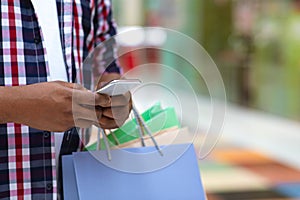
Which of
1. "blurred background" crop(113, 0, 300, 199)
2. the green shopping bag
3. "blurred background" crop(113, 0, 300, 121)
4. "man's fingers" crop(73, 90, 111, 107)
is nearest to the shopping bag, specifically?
the green shopping bag

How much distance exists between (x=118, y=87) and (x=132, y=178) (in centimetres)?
20

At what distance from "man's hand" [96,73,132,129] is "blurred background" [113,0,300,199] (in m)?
2.82

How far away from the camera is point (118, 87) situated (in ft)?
2.82

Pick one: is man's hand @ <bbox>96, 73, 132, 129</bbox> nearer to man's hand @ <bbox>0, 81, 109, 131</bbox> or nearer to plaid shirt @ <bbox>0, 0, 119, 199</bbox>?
man's hand @ <bbox>0, 81, 109, 131</bbox>

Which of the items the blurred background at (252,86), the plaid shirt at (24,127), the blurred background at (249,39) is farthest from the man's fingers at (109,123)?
the blurred background at (249,39)

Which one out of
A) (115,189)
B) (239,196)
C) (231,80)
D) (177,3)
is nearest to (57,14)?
(115,189)

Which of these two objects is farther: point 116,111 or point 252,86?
point 252,86

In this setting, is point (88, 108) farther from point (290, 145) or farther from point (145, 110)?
point (290, 145)

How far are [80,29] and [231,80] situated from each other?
218 inches

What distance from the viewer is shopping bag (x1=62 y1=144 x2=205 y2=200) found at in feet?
3.15

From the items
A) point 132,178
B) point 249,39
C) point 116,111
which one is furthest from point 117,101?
point 249,39

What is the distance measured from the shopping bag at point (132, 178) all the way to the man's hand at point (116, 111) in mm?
98

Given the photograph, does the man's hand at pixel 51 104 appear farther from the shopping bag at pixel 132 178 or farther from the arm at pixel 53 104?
the shopping bag at pixel 132 178

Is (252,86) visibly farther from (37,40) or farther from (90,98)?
(90,98)
